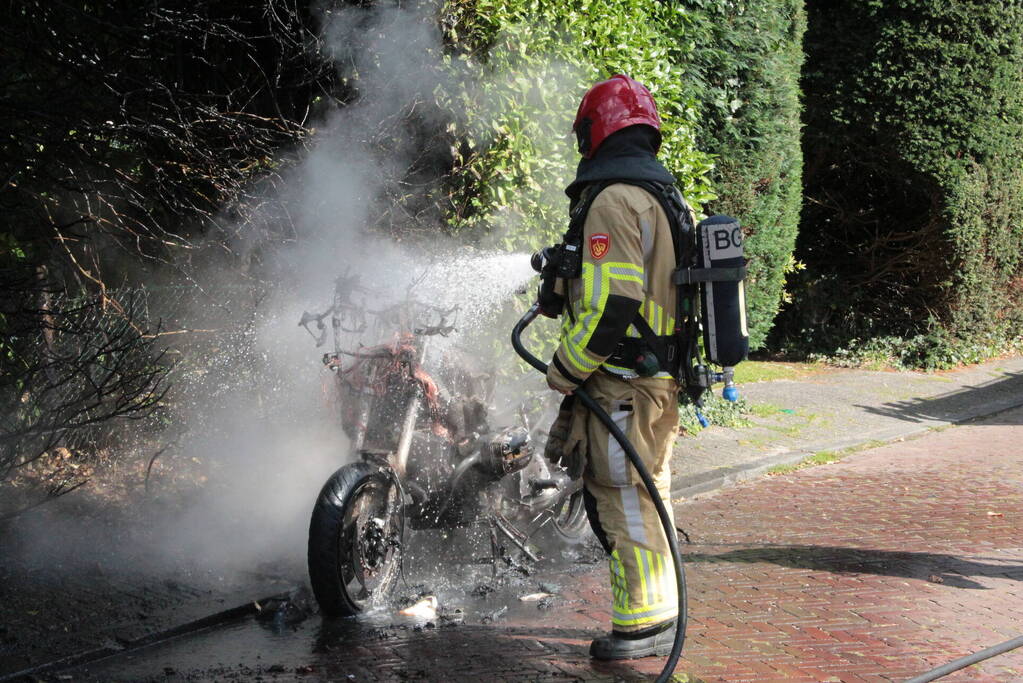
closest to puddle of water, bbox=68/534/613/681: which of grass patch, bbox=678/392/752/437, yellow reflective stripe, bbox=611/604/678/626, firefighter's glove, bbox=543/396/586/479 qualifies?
yellow reflective stripe, bbox=611/604/678/626

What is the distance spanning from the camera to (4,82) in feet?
14.5

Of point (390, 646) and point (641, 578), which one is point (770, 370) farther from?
point (390, 646)

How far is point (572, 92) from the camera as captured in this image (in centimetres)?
707

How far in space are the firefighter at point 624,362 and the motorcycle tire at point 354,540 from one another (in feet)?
3.23

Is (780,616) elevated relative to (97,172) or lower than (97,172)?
lower

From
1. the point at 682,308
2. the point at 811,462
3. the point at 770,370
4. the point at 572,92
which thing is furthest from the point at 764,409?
the point at 682,308

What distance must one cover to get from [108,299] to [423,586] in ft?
A: 7.33

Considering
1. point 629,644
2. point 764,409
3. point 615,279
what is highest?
point 615,279

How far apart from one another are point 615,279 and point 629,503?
93 centimetres

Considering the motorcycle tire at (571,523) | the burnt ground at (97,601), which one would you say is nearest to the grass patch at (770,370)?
the motorcycle tire at (571,523)

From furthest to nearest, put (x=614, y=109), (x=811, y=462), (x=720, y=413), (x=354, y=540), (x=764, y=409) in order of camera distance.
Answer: (x=764, y=409), (x=720, y=413), (x=811, y=462), (x=354, y=540), (x=614, y=109)

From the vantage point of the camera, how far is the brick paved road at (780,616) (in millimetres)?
4047

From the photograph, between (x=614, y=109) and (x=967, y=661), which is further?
(x=614, y=109)

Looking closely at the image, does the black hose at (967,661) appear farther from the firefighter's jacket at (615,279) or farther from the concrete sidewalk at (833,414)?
the concrete sidewalk at (833,414)
